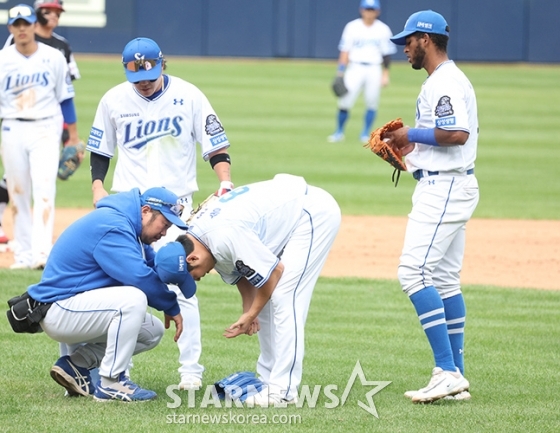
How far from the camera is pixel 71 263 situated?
17.3 feet

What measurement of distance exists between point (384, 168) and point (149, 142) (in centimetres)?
1079

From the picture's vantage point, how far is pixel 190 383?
18.9 ft

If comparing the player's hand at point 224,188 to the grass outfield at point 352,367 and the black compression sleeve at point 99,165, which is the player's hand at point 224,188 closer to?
the black compression sleeve at point 99,165

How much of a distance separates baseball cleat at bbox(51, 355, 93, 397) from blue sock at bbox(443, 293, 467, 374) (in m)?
2.02

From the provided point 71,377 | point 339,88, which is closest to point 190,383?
point 71,377

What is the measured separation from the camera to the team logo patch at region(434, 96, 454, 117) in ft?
18.0

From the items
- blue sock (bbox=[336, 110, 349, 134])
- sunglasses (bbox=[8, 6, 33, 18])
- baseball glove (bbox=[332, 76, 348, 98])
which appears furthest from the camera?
blue sock (bbox=[336, 110, 349, 134])

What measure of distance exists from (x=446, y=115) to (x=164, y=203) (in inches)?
61.6

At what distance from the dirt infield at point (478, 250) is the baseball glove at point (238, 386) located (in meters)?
4.15

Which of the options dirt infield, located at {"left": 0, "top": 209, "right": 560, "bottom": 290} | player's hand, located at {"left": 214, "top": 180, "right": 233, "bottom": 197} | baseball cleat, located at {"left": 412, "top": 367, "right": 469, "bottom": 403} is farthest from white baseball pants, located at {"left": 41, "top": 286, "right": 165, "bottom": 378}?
dirt infield, located at {"left": 0, "top": 209, "right": 560, "bottom": 290}

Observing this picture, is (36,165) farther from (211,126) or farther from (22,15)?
(211,126)

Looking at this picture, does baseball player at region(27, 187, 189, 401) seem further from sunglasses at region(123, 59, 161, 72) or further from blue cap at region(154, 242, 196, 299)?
sunglasses at region(123, 59, 161, 72)

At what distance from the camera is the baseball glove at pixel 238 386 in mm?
5434

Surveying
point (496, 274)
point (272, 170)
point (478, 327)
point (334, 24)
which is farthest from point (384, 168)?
point (334, 24)
